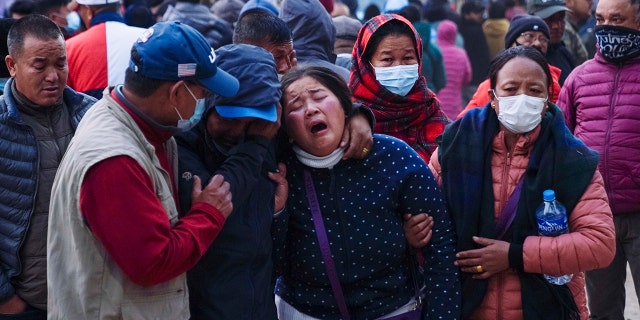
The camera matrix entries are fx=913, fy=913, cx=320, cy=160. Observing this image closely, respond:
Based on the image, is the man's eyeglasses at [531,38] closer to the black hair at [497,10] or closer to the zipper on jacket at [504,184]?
the zipper on jacket at [504,184]

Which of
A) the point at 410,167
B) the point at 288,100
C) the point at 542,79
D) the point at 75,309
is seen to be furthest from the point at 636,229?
the point at 75,309

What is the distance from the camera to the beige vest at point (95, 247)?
2723 millimetres

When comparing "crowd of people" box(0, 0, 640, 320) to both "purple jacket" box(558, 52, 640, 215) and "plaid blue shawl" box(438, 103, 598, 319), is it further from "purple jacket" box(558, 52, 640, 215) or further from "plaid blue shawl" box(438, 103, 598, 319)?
"purple jacket" box(558, 52, 640, 215)

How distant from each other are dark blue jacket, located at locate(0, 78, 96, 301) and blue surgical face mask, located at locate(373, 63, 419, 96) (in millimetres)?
1769

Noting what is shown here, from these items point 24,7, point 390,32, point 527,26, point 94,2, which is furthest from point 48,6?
point 527,26

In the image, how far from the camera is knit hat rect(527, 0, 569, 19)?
7.11 m

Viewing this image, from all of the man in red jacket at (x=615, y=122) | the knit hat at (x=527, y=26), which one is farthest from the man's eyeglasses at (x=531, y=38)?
the man in red jacket at (x=615, y=122)

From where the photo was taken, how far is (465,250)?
11.6ft

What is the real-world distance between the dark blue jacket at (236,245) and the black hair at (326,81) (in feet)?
1.23

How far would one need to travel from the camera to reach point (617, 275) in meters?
5.51

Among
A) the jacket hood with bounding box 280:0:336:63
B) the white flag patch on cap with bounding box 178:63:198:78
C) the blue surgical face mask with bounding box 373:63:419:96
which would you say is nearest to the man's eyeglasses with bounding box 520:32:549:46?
the jacket hood with bounding box 280:0:336:63

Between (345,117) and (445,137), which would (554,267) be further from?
(345,117)

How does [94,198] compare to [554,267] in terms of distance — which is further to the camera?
[554,267]

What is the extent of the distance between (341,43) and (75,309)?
4504mm
